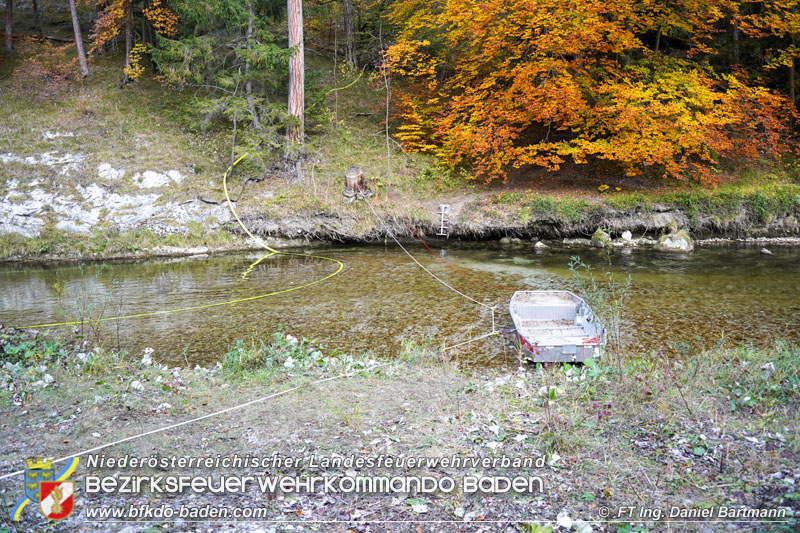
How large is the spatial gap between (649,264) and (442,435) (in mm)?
11642

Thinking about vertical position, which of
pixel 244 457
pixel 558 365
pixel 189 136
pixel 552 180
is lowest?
pixel 558 365

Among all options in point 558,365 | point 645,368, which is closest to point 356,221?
point 558,365

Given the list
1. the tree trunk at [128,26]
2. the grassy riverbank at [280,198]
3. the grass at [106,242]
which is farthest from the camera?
the tree trunk at [128,26]

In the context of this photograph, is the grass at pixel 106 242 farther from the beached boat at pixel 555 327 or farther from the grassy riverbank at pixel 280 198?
the beached boat at pixel 555 327

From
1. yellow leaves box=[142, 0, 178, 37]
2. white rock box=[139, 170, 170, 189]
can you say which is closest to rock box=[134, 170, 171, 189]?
white rock box=[139, 170, 170, 189]

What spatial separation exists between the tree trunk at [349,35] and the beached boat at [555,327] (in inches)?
781

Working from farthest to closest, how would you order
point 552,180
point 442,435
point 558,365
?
point 552,180 < point 558,365 < point 442,435

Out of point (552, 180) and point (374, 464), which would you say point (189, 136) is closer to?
point (552, 180)

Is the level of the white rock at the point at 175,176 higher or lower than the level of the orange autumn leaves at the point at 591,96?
lower

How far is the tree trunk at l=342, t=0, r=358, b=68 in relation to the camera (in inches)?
932

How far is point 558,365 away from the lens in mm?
6875

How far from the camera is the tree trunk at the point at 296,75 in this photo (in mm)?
17609

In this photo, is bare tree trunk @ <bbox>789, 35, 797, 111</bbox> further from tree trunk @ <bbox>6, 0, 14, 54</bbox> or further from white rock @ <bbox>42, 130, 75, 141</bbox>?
tree trunk @ <bbox>6, 0, 14, 54</bbox>

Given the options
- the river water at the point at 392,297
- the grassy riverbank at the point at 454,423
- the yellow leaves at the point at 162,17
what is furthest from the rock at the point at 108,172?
the grassy riverbank at the point at 454,423
